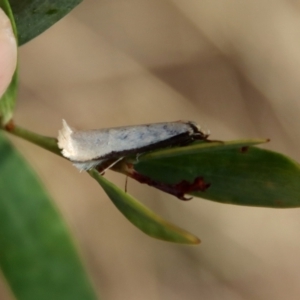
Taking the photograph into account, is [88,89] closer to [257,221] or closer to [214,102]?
[214,102]

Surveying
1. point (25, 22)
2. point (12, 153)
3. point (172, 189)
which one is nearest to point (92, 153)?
point (172, 189)

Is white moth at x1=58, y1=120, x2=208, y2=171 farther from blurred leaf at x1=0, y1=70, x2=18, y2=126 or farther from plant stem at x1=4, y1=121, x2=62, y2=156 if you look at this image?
blurred leaf at x1=0, y1=70, x2=18, y2=126

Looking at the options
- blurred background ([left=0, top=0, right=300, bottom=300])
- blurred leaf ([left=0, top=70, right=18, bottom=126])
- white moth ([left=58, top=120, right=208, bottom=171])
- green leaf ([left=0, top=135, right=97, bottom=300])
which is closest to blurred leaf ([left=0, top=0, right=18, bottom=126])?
blurred leaf ([left=0, top=70, right=18, bottom=126])

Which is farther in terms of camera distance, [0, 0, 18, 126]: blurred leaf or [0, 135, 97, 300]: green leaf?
[0, 135, 97, 300]: green leaf

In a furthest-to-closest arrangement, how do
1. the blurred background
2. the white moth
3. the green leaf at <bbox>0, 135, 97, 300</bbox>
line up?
the blurred background < the green leaf at <bbox>0, 135, 97, 300</bbox> < the white moth

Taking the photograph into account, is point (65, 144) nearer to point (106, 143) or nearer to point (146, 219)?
point (106, 143)

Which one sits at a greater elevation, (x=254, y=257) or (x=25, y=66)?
(x=25, y=66)

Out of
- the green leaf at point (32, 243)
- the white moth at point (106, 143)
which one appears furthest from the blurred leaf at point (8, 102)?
the green leaf at point (32, 243)

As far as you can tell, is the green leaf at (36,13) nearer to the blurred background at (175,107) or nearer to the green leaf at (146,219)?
the green leaf at (146,219)
